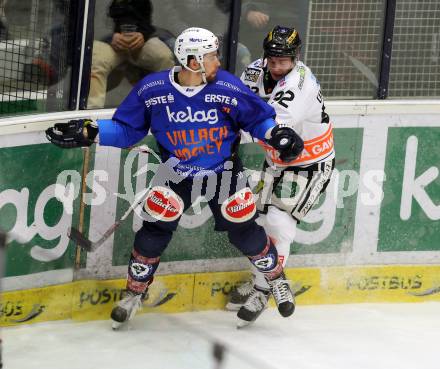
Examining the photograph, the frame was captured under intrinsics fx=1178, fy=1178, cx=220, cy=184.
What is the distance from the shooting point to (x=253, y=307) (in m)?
5.91

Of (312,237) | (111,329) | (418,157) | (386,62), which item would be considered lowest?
(111,329)

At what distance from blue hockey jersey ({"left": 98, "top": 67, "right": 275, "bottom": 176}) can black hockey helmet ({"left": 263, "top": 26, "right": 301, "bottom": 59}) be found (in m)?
0.33

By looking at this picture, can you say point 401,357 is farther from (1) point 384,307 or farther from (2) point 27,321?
(2) point 27,321

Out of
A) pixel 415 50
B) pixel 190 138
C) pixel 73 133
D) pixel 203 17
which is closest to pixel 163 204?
pixel 190 138

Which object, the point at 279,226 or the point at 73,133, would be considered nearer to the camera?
the point at 73,133

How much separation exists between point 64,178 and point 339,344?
5.17 ft

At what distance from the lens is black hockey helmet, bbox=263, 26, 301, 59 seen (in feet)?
18.6

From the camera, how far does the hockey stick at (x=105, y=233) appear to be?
18.8 feet

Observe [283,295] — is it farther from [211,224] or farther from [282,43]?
[282,43]

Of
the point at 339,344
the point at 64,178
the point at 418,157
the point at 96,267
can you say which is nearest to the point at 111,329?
the point at 96,267

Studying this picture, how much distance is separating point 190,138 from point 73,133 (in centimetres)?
54

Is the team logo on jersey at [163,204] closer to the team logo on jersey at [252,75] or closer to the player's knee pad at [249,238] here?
the player's knee pad at [249,238]

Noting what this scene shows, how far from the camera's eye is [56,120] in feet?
18.3

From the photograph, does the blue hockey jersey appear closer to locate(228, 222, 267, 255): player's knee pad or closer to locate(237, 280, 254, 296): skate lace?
locate(228, 222, 267, 255): player's knee pad
